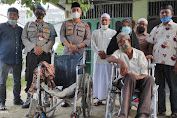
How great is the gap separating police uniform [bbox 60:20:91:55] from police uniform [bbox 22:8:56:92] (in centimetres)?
23

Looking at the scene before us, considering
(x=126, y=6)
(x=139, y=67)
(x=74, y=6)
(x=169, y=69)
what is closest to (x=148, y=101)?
(x=139, y=67)

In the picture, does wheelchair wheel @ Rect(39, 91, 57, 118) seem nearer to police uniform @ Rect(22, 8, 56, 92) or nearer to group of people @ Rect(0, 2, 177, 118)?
group of people @ Rect(0, 2, 177, 118)

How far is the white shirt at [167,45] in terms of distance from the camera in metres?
3.51

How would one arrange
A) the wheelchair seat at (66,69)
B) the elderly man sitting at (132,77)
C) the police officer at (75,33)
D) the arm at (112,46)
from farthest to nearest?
the police officer at (75,33), the arm at (112,46), the wheelchair seat at (66,69), the elderly man sitting at (132,77)

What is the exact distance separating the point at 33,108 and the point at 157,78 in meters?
2.19

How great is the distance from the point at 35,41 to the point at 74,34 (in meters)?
0.77

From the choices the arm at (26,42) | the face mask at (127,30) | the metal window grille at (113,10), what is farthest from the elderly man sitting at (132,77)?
the metal window grille at (113,10)

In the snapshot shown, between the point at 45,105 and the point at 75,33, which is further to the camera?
the point at 75,33

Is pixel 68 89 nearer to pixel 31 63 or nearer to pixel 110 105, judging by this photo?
pixel 110 105

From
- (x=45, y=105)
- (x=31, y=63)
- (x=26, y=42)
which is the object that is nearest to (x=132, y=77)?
(x=45, y=105)

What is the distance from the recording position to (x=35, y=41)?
411 cm

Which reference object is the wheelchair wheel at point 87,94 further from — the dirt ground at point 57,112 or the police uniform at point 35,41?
the police uniform at point 35,41

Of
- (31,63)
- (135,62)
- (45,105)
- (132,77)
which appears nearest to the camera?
(132,77)

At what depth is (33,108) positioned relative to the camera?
2850 mm
